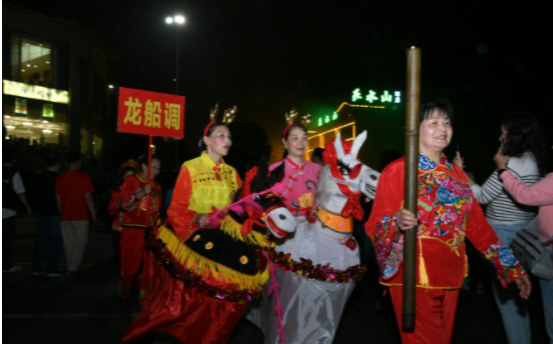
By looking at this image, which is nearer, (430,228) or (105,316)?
(430,228)

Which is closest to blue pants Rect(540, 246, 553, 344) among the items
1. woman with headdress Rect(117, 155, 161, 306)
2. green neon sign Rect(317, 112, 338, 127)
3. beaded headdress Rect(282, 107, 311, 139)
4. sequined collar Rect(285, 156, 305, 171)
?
sequined collar Rect(285, 156, 305, 171)

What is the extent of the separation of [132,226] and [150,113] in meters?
1.53

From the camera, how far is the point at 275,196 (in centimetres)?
342

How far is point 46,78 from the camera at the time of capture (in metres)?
38.3

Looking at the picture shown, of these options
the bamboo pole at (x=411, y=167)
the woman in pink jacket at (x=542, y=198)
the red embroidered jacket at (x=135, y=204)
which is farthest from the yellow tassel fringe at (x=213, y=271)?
the red embroidered jacket at (x=135, y=204)

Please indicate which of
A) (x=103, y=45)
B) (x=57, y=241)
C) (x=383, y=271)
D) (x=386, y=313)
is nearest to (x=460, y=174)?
(x=383, y=271)

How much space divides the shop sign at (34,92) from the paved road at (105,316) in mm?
33134

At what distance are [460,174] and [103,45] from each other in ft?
156

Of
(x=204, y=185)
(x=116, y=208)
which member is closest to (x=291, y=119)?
(x=204, y=185)

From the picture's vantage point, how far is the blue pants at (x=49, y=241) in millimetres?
7727

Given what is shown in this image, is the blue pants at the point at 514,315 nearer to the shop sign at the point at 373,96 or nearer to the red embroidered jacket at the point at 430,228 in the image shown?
the red embroidered jacket at the point at 430,228

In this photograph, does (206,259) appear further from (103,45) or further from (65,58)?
(103,45)

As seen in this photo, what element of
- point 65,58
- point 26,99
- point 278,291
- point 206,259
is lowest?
point 278,291

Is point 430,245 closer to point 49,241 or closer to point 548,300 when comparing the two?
point 548,300
